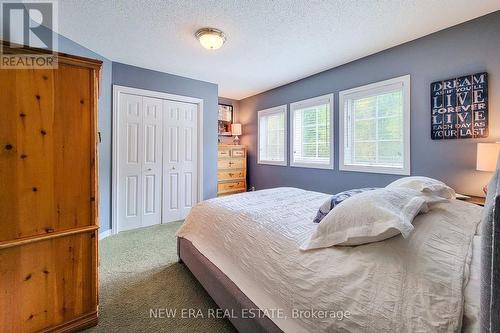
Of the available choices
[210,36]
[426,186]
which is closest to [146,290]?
[426,186]

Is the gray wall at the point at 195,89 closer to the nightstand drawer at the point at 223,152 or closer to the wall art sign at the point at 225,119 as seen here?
the nightstand drawer at the point at 223,152

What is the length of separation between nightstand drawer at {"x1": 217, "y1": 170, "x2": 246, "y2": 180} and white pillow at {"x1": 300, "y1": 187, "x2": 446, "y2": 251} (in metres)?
3.56

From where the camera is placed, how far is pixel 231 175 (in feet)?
15.9

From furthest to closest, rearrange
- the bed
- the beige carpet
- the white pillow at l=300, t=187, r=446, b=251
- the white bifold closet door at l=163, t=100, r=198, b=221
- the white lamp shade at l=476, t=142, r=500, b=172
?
1. the white bifold closet door at l=163, t=100, r=198, b=221
2. the white lamp shade at l=476, t=142, r=500, b=172
3. the beige carpet
4. the white pillow at l=300, t=187, r=446, b=251
5. the bed

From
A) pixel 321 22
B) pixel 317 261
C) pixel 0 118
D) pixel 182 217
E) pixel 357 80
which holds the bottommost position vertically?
pixel 182 217

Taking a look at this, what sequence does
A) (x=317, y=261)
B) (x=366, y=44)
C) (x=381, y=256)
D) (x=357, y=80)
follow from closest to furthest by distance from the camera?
(x=381, y=256) < (x=317, y=261) < (x=366, y=44) < (x=357, y=80)

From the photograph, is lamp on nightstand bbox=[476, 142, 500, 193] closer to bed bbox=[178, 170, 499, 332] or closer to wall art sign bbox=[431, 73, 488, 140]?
wall art sign bbox=[431, 73, 488, 140]

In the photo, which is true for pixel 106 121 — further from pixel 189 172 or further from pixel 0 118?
pixel 0 118

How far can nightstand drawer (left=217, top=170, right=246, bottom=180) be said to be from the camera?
15.2ft

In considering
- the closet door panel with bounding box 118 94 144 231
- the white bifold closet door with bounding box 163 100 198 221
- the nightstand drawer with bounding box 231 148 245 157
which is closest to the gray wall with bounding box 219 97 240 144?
the nightstand drawer with bounding box 231 148 245 157

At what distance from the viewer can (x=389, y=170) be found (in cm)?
285

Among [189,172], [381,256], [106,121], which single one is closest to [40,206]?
[381,256]

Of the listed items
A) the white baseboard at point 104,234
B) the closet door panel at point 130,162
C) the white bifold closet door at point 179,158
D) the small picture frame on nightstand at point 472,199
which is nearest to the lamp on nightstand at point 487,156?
the small picture frame on nightstand at point 472,199

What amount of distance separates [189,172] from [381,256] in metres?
3.54
